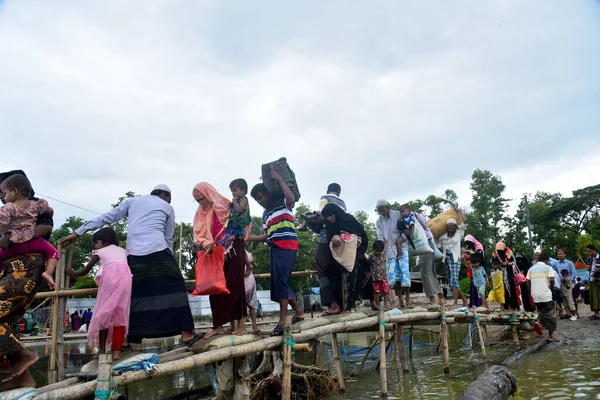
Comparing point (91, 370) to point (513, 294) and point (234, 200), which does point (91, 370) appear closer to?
point (234, 200)

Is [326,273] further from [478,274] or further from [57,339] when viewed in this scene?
[478,274]

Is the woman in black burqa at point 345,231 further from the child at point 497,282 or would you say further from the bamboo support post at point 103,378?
the child at point 497,282

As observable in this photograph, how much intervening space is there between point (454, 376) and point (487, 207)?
30486 mm

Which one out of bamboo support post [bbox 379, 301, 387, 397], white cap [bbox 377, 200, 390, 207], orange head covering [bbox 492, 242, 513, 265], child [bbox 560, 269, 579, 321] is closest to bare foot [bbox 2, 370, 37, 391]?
bamboo support post [bbox 379, 301, 387, 397]

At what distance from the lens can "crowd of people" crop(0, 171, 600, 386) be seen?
3.24 m

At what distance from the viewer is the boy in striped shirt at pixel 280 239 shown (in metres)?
4.87

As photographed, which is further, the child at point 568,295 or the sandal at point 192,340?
the child at point 568,295

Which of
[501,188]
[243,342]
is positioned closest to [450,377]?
[243,342]

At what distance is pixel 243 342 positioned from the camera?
172 inches

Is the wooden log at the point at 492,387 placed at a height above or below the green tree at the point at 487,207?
below

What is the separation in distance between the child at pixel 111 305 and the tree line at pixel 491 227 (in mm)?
25329

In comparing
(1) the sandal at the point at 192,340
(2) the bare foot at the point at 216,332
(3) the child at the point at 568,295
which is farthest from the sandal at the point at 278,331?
(3) the child at the point at 568,295

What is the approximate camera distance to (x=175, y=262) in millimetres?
4250

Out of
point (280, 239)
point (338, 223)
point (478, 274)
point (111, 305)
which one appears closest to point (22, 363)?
point (111, 305)
